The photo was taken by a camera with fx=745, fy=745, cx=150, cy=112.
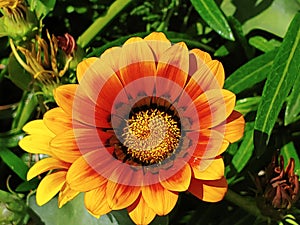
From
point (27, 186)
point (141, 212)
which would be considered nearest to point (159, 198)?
point (141, 212)

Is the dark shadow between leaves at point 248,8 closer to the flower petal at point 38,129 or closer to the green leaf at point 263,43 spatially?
the green leaf at point 263,43

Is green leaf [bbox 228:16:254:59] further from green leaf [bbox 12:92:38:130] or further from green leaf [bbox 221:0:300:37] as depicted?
green leaf [bbox 12:92:38:130]

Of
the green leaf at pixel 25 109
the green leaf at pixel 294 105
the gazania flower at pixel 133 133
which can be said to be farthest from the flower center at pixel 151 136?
the green leaf at pixel 25 109

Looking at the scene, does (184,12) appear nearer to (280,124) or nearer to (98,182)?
(280,124)

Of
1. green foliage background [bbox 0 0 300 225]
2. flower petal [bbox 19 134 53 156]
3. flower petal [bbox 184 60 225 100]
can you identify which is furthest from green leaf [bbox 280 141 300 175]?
flower petal [bbox 19 134 53 156]

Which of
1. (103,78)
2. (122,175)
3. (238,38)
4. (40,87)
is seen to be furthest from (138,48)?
(238,38)

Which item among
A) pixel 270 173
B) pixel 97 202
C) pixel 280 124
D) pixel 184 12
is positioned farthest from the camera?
pixel 184 12
